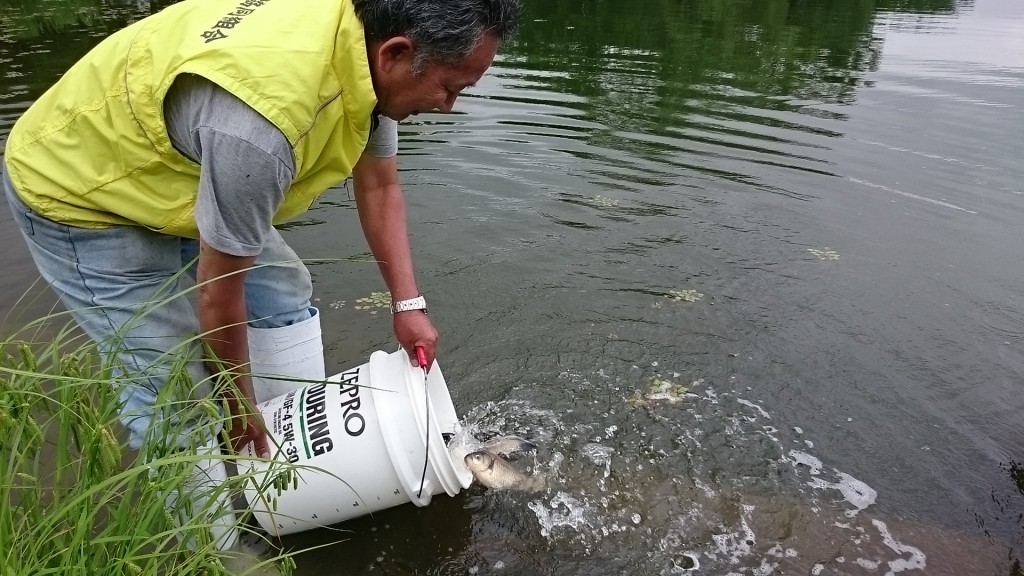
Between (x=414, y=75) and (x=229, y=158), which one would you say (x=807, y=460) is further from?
(x=229, y=158)

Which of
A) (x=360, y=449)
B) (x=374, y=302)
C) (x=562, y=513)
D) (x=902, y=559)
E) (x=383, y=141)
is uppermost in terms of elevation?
(x=383, y=141)

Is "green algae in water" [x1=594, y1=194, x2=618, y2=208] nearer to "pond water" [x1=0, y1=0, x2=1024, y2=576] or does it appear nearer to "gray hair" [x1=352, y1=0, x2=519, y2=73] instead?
"pond water" [x1=0, y1=0, x2=1024, y2=576]

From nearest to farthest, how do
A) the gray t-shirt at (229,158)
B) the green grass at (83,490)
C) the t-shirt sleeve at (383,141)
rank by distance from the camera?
the green grass at (83,490)
the gray t-shirt at (229,158)
the t-shirt sleeve at (383,141)

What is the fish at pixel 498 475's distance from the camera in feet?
10.3

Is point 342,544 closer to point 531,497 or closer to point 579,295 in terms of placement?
point 531,497

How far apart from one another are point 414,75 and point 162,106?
695 millimetres

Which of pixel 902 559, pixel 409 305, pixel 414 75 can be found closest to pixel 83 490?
pixel 409 305

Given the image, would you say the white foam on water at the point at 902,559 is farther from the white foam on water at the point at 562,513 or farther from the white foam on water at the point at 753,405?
the white foam on water at the point at 562,513

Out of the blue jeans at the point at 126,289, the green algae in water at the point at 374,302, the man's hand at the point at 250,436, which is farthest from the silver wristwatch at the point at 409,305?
the green algae in water at the point at 374,302

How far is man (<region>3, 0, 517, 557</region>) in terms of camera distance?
1.80m

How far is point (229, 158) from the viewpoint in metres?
1.76

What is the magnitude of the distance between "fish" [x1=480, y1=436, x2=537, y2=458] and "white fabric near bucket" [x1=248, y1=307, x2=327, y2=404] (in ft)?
2.93

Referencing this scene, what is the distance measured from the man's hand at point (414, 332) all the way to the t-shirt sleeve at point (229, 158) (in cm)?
83

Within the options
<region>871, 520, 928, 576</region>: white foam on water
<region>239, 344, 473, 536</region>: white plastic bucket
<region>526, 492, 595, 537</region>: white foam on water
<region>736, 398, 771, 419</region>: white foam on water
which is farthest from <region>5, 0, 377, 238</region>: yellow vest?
<region>871, 520, 928, 576</region>: white foam on water
